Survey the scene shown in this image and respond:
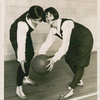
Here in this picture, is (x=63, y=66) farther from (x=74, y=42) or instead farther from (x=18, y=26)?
(x=18, y=26)

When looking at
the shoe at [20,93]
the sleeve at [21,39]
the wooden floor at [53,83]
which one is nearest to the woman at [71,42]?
the wooden floor at [53,83]

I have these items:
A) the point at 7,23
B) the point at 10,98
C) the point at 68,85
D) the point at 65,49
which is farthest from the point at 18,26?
the point at 68,85

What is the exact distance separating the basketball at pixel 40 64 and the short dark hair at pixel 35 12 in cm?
47

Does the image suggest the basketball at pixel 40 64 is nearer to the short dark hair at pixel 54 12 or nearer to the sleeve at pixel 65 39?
the sleeve at pixel 65 39

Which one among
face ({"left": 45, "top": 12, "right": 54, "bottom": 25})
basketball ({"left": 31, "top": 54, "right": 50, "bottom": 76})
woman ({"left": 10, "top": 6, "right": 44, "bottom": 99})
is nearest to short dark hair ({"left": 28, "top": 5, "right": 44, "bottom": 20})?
woman ({"left": 10, "top": 6, "right": 44, "bottom": 99})

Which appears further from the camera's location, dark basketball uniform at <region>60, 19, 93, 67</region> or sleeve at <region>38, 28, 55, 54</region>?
dark basketball uniform at <region>60, 19, 93, 67</region>

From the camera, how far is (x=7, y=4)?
2.49 meters

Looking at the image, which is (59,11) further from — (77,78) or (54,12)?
(77,78)

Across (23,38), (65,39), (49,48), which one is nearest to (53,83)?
(49,48)

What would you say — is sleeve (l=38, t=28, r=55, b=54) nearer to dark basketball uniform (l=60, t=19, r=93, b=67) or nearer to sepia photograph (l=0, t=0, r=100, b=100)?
sepia photograph (l=0, t=0, r=100, b=100)

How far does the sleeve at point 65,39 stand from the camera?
271 centimetres

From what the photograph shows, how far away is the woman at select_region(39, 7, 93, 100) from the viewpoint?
272 centimetres

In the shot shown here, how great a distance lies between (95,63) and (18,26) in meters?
1.16

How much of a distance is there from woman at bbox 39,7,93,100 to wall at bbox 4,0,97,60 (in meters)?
0.07
